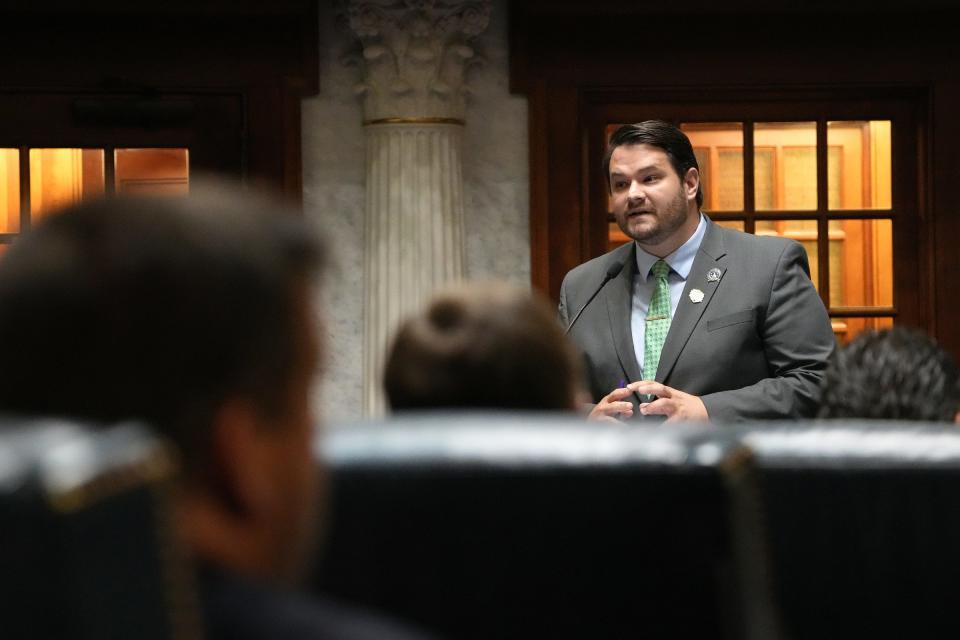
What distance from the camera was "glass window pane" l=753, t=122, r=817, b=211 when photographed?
4.41 meters

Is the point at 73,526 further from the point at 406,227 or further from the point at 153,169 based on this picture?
the point at 153,169

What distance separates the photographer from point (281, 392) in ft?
2.23

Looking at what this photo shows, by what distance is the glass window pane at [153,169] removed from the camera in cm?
430

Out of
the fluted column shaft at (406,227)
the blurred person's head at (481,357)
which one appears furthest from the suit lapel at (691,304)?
the blurred person's head at (481,357)

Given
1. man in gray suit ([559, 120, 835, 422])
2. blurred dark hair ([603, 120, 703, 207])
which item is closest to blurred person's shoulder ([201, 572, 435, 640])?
man in gray suit ([559, 120, 835, 422])

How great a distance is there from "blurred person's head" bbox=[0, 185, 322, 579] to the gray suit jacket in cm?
227

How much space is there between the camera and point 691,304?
3.04 m

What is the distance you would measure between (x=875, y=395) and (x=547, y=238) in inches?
114

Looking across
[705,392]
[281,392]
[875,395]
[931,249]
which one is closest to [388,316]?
[705,392]

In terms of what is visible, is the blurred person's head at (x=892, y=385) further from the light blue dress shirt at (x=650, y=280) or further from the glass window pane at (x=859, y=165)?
the glass window pane at (x=859, y=165)

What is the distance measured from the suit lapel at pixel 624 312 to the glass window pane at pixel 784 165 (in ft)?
4.42

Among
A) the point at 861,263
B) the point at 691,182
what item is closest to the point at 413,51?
the point at 691,182

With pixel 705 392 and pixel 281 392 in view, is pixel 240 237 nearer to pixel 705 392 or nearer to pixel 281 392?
pixel 281 392

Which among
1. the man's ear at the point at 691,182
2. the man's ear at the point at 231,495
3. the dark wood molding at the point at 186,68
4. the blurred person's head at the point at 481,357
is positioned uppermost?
the dark wood molding at the point at 186,68
